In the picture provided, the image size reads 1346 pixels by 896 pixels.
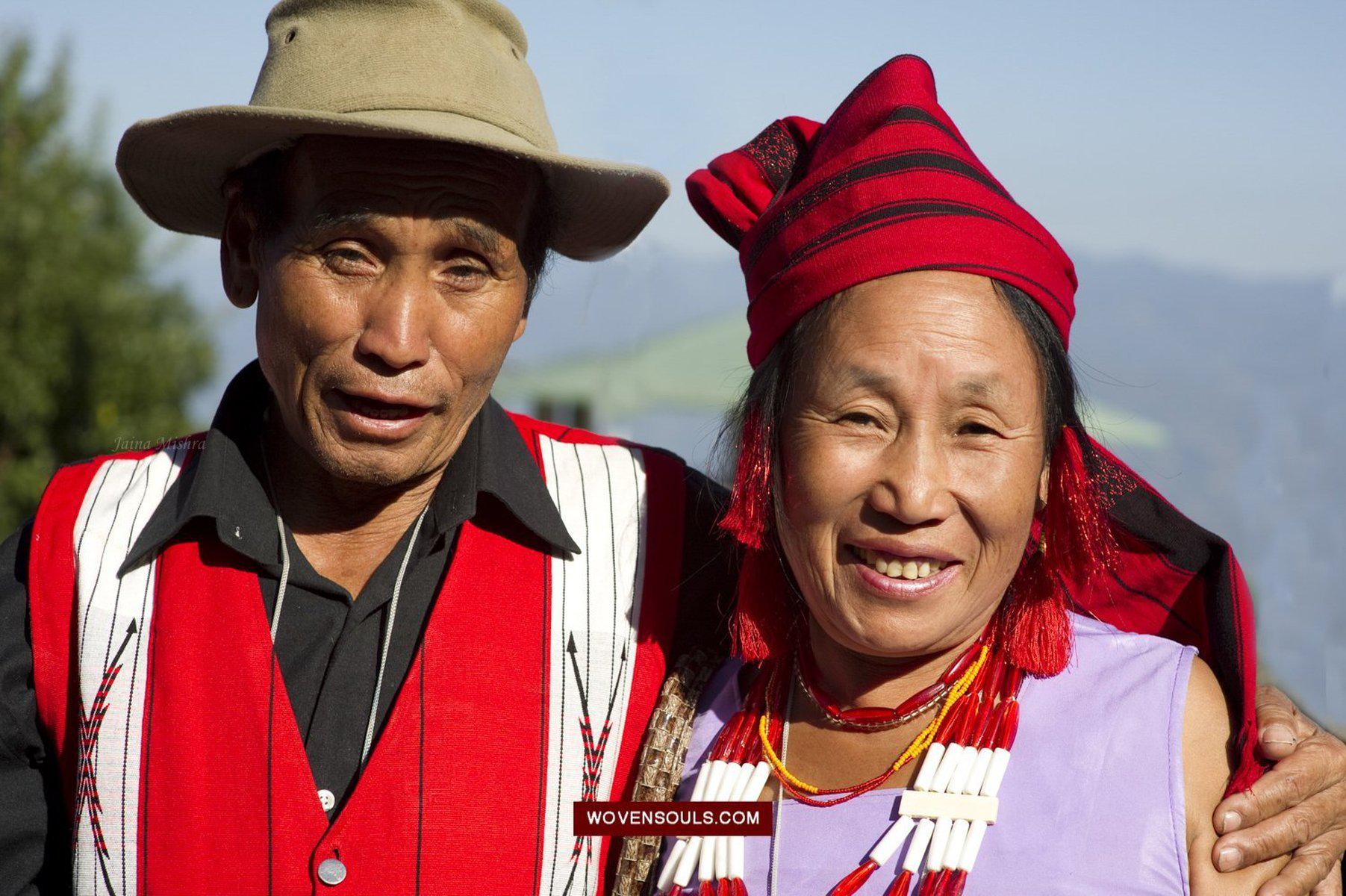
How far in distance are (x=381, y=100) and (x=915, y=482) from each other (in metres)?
1.25

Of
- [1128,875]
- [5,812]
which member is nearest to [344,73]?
[5,812]

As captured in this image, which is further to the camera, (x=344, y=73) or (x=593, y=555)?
(x=593, y=555)

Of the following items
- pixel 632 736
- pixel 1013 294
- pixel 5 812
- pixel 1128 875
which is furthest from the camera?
pixel 632 736

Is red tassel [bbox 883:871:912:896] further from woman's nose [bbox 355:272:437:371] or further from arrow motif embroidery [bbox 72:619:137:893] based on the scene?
arrow motif embroidery [bbox 72:619:137:893]

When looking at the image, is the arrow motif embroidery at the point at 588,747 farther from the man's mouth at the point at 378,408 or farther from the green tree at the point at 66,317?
the green tree at the point at 66,317

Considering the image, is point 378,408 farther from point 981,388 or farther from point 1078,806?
point 1078,806

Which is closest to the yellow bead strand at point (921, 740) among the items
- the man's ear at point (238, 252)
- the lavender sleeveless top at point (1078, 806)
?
the lavender sleeveless top at point (1078, 806)

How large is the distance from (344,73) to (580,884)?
165cm

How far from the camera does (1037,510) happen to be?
245 centimetres

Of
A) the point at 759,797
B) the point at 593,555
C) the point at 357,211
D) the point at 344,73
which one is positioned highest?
the point at 344,73

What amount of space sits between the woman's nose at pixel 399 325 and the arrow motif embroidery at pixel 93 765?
2.49ft

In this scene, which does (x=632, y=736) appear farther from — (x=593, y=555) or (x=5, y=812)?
(x=5, y=812)

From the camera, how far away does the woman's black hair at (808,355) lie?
2260mm

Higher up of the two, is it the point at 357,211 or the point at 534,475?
the point at 357,211
